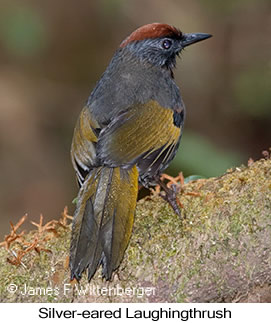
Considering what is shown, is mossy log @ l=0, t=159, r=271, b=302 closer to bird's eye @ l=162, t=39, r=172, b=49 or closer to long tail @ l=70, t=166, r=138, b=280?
long tail @ l=70, t=166, r=138, b=280

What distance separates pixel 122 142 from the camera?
3270 mm

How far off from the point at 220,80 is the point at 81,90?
5.86 feet

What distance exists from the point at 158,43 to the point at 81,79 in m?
3.85

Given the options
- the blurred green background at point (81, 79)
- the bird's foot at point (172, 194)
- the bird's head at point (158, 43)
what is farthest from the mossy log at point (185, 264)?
the blurred green background at point (81, 79)

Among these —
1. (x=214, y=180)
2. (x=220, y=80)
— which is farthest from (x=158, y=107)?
(x=220, y=80)

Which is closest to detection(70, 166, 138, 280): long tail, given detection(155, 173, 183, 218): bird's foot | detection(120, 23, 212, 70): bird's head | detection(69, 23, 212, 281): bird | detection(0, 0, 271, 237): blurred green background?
detection(69, 23, 212, 281): bird

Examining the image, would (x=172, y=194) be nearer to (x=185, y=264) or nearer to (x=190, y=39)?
(x=185, y=264)

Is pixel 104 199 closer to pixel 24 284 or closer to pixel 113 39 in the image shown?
pixel 24 284

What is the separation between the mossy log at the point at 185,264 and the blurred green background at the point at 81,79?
14.0ft

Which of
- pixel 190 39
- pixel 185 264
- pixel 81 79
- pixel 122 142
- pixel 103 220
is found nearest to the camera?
pixel 185 264

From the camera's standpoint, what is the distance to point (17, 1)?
304 inches

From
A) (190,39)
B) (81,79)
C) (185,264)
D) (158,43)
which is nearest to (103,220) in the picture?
(185,264)

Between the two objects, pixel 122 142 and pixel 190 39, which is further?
pixel 190 39

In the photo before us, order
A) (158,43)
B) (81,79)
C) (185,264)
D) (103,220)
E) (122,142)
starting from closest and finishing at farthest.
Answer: (185,264)
(103,220)
(122,142)
(158,43)
(81,79)
